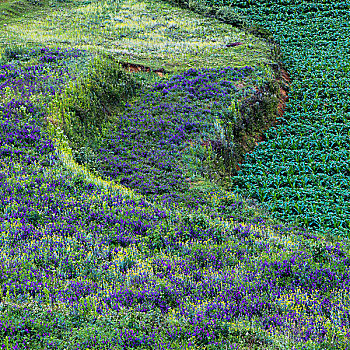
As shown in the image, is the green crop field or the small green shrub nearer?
the green crop field

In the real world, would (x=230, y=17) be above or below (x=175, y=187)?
above

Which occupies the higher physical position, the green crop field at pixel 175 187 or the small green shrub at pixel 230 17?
the small green shrub at pixel 230 17

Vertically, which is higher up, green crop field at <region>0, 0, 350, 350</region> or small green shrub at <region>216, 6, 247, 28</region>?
small green shrub at <region>216, 6, 247, 28</region>

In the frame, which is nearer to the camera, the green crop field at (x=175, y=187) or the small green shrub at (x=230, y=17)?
the green crop field at (x=175, y=187)

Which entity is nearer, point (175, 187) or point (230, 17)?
point (175, 187)

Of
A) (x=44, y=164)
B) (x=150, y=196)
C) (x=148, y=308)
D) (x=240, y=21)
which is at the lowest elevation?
(x=150, y=196)

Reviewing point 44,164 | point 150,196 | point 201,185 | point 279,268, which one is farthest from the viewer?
point 201,185

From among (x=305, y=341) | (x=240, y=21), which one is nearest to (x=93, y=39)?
(x=240, y=21)

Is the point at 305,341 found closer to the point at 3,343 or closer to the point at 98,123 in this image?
the point at 3,343
